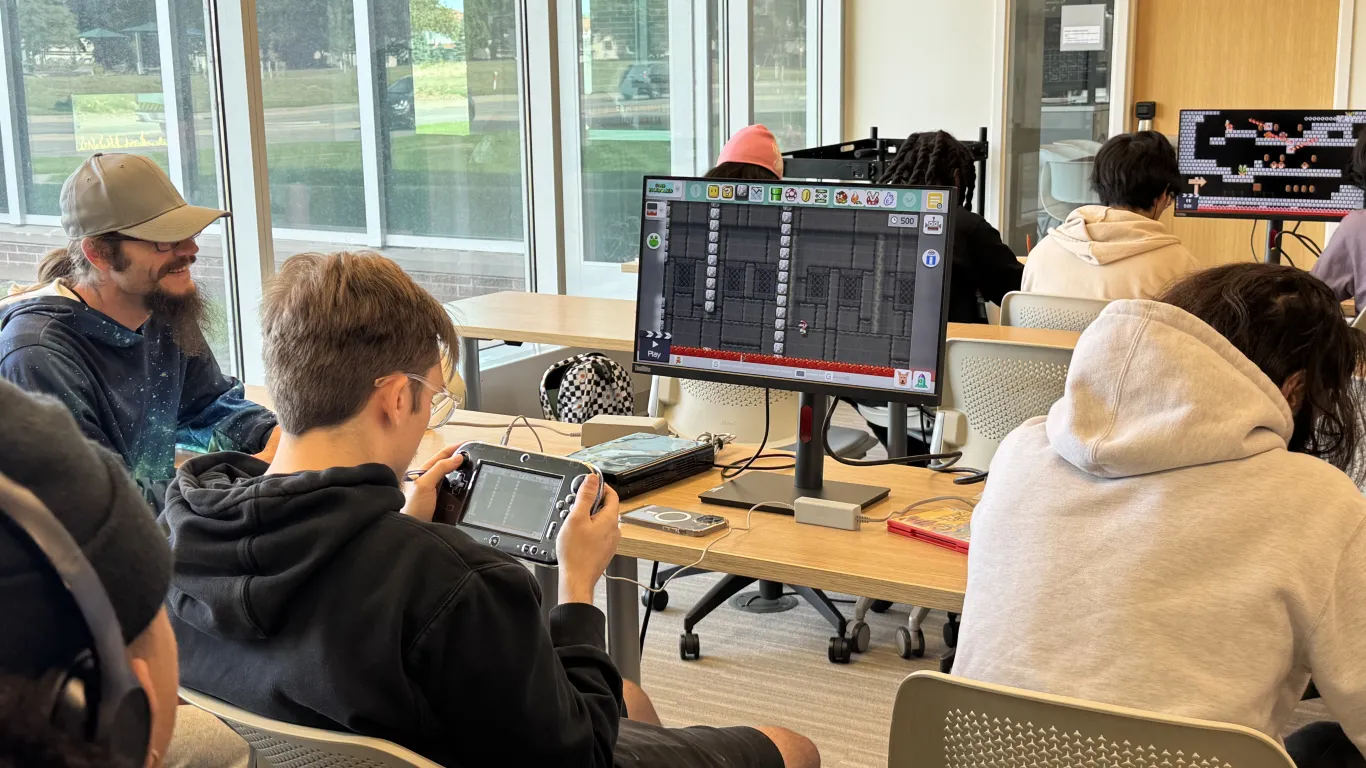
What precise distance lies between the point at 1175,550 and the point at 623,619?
1.21 m

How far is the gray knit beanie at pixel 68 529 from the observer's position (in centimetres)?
45

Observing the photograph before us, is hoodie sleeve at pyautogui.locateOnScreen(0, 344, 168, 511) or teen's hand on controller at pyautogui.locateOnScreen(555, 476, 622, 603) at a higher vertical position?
hoodie sleeve at pyautogui.locateOnScreen(0, 344, 168, 511)

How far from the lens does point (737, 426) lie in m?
3.50

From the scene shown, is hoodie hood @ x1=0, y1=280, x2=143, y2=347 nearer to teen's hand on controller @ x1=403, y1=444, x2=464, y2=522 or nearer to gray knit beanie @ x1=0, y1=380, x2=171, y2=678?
teen's hand on controller @ x1=403, y1=444, x2=464, y2=522

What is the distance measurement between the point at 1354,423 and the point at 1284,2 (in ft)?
17.6

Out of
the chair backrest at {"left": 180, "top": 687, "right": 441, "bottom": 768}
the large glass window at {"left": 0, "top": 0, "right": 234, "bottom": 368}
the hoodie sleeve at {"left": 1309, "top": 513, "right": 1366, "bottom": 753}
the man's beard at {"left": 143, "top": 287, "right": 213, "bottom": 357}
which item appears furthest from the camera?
the large glass window at {"left": 0, "top": 0, "right": 234, "bottom": 368}

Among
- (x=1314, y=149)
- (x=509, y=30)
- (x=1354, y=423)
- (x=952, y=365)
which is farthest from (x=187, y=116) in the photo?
(x=1314, y=149)

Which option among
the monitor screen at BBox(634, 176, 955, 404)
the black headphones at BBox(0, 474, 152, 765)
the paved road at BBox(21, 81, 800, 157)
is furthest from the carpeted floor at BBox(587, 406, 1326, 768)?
the black headphones at BBox(0, 474, 152, 765)

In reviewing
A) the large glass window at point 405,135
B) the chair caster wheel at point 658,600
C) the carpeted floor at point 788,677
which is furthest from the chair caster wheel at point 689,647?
the large glass window at point 405,135

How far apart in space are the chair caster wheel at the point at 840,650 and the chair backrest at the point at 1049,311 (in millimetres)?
1063

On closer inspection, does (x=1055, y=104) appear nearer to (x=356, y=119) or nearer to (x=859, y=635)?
(x=356, y=119)

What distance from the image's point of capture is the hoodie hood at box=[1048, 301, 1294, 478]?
4.52 ft

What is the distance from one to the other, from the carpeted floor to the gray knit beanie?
7.79 ft

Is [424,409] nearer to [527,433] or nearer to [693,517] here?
[693,517]
